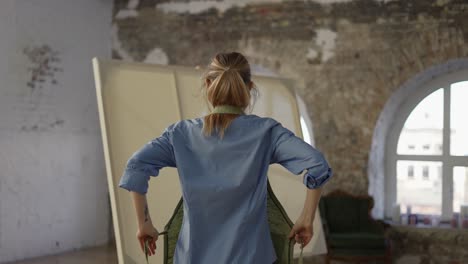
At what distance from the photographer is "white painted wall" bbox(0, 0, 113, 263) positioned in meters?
6.76

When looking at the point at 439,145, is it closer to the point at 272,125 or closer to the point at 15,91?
the point at 15,91

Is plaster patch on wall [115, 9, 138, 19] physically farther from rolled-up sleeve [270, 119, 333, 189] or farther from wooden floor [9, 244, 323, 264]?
rolled-up sleeve [270, 119, 333, 189]

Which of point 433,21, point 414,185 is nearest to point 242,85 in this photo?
point 433,21

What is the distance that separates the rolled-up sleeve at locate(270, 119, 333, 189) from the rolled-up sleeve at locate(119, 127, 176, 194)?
352 millimetres

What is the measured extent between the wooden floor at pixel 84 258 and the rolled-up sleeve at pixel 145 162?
4854mm

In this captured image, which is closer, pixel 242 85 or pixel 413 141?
pixel 242 85

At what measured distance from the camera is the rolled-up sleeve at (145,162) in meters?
2.01

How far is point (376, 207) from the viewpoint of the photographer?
6906 millimetres

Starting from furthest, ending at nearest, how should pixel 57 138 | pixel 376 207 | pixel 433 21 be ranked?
pixel 57 138 < pixel 376 207 < pixel 433 21

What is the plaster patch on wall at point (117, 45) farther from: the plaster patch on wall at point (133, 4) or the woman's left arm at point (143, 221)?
the woman's left arm at point (143, 221)

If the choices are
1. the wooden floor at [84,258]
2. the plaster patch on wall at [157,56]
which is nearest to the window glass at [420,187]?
the plaster patch on wall at [157,56]

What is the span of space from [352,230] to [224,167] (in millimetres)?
4751

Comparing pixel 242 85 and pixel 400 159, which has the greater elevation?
pixel 242 85

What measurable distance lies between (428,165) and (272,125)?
17.6 feet
